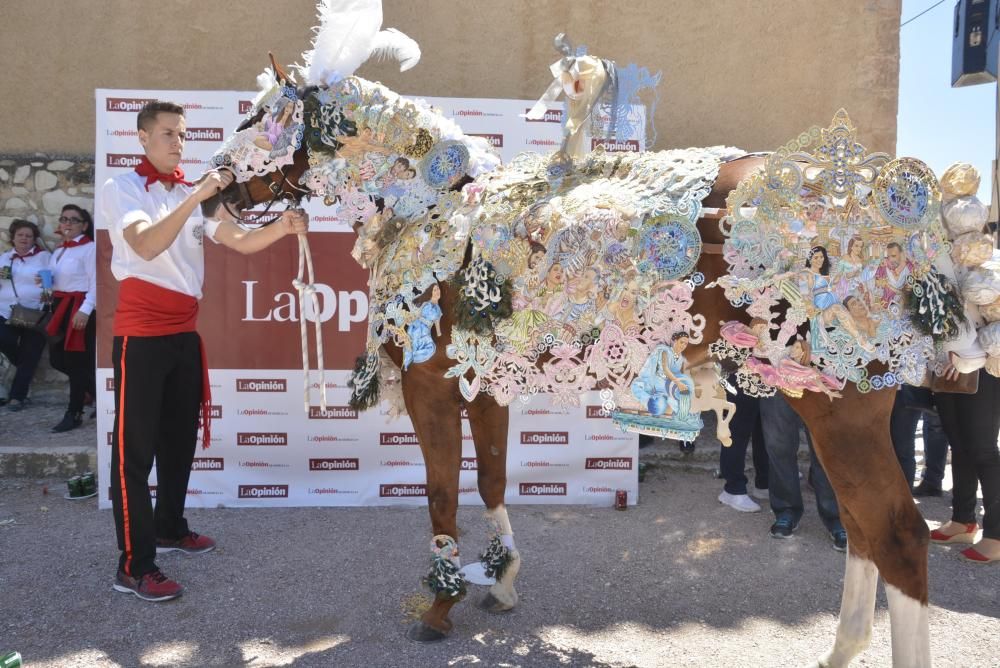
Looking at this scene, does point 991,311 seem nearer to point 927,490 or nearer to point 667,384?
point 667,384

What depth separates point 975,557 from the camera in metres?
4.28

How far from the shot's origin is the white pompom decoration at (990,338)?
2.61 metres

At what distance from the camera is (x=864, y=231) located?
2443mm

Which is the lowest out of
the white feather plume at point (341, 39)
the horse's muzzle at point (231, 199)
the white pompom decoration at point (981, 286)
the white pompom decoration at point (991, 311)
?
the white pompom decoration at point (991, 311)

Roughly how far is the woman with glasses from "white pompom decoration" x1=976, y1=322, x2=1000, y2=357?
6479 millimetres

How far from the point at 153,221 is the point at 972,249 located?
3.69 metres

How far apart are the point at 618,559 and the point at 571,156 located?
249cm

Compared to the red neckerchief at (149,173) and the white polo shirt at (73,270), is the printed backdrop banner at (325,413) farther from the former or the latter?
the white polo shirt at (73,270)

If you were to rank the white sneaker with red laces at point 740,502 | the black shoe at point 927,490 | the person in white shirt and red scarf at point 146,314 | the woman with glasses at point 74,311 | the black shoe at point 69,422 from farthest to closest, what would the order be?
the woman with glasses at point 74,311, the black shoe at point 69,422, the black shoe at point 927,490, the white sneaker with red laces at point 740,502, the person in white shirt and red scarf at point 146,314

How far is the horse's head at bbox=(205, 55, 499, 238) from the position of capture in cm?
315

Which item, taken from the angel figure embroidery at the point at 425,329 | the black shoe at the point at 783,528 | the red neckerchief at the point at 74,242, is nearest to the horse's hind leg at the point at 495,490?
the angel figure embroidery at the point at 425,329

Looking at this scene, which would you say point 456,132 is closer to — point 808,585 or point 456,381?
point 456,381

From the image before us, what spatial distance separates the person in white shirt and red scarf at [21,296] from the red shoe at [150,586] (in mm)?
4116

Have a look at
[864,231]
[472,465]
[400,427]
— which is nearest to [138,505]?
[400,427]
